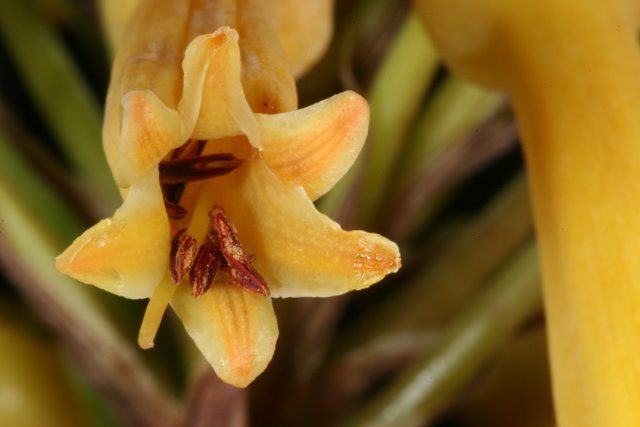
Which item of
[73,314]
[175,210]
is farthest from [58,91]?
[175,210]

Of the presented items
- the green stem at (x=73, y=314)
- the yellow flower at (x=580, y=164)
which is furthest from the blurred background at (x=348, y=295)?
the yellow flower at (x=580, y=164)

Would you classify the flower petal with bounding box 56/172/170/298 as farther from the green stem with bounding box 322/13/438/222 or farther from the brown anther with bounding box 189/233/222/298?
the green stem with bounding box 322/13/438/222

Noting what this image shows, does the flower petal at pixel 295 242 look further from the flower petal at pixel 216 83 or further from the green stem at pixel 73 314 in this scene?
the green stem at pixel 73 314

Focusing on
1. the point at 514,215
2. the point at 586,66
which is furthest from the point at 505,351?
the point at 586,66

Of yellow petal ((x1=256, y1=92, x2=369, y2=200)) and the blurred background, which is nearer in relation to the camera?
yellow petal ((x1=256, y1=92, x2=369, y2=200))

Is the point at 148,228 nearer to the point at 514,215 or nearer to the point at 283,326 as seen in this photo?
the point at 283,326

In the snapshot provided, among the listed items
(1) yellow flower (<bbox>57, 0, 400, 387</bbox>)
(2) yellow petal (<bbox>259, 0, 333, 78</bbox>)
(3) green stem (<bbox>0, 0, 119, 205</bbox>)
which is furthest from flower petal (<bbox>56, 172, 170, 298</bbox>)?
(3) green stem (<bbox>0, 0, 119, 205</bbox>)

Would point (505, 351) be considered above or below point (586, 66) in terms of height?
below
